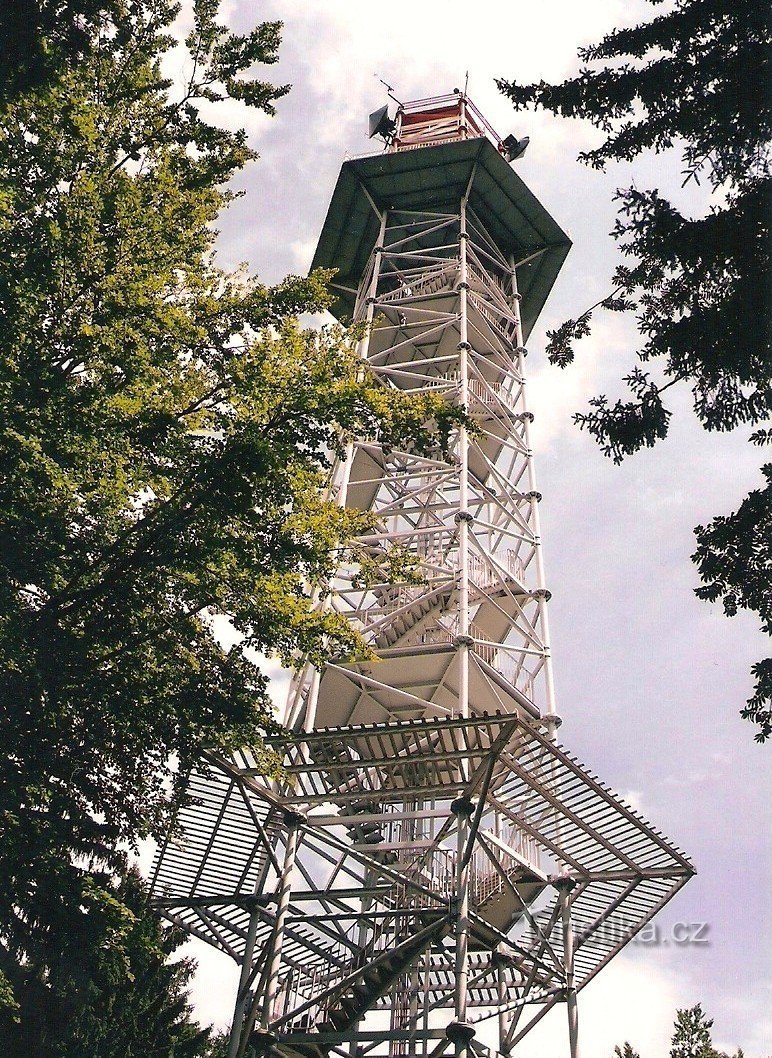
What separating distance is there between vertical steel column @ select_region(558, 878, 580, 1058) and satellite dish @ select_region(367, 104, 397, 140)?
23.7m

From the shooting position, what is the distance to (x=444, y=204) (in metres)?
30.6

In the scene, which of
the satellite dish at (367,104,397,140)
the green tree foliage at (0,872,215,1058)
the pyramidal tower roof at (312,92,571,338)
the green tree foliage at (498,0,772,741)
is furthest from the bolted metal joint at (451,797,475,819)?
the satellite dish at (367,104,397,140)

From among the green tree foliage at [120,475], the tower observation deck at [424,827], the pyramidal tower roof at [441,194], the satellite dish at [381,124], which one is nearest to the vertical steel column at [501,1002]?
the tower observation deck at [424,827]

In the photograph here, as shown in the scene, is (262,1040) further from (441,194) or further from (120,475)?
(441,194)

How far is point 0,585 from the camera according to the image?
948 cm

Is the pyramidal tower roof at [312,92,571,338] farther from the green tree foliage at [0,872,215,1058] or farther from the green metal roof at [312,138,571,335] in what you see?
the green tree foliage at [0,872,215,1058]

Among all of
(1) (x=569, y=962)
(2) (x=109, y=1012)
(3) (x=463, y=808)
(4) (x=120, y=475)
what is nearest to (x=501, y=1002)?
(1) (x=569, y=962)

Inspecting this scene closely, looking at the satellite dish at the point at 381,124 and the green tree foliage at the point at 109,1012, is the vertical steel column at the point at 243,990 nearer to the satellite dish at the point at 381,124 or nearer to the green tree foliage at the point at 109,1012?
the green tree foliage at the point at 109,1012

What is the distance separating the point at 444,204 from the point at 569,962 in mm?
22463

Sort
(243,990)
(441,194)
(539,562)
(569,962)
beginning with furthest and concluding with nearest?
(441,194) → (539,562) → (569,962) → (243,990)

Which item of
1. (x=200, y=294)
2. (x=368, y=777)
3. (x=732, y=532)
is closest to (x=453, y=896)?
(x=368, y=777)

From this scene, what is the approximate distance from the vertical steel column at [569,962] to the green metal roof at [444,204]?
21.0 m

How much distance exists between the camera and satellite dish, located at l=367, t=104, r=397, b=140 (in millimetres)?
31016

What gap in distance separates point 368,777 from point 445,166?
20278mm
